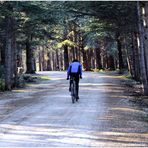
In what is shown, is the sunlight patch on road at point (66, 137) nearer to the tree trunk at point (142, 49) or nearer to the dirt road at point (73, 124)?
the dirt road at point (73, 124)

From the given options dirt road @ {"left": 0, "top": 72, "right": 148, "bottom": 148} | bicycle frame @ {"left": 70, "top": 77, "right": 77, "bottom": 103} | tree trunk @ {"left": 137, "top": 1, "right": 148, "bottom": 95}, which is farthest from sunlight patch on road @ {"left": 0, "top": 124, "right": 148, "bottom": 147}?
tree trunk @ {"left": 137, "top": 1, "right": 148, "bottom": 95}

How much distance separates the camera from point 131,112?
52.0 feet

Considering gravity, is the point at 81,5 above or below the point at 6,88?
above

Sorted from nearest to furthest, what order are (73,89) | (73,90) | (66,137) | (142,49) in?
(66,137) < (73,90) < (73,89) < (142,49)

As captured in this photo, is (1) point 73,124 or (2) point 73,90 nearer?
(1) point 73,124

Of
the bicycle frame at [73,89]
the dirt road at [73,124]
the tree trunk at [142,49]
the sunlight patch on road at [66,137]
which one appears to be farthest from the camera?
the tree trunk at [142,49]

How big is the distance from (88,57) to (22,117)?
148 feet

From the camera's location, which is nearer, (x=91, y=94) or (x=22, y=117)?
(x=22, y=117)

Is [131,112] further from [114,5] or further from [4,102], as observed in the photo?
[114,5]

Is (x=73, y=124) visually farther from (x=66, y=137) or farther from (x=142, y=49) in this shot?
(x=142, y=49)

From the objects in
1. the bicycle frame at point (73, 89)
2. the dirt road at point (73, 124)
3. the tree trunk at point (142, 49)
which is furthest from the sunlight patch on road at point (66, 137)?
the tree trunk at point (142, 49)

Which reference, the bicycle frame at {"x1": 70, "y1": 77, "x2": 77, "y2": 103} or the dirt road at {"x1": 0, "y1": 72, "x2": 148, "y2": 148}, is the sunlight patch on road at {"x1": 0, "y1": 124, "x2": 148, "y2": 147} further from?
the bicycle frame at {"x1": 70, "y1": 77, "x2": 77, "y2": 103}

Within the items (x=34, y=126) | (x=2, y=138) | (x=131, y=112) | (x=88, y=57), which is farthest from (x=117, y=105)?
(x=88, y=57)

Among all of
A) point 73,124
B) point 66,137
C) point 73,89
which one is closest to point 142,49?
point 73,89
